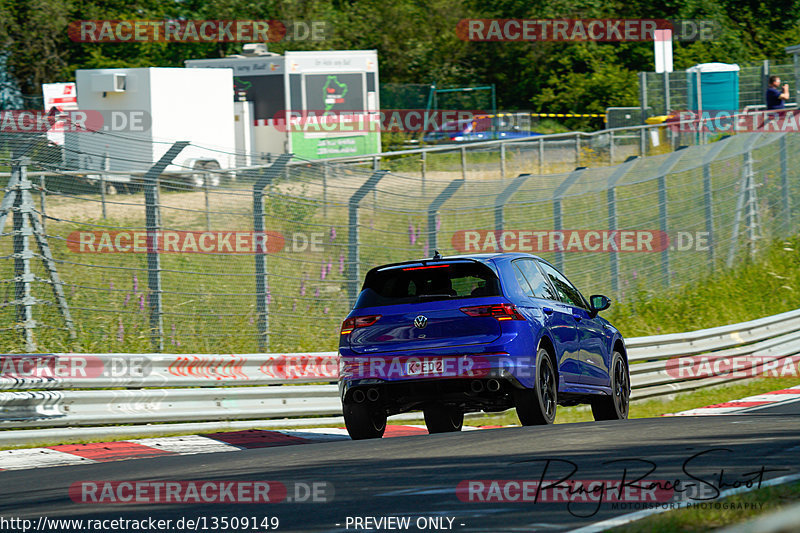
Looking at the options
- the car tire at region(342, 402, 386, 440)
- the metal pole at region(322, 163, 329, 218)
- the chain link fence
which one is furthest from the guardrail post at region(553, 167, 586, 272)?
the car tire at region(342, 402, 386, 440)

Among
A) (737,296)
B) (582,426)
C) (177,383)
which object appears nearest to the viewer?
(582,426)

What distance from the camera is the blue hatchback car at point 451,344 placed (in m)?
9.77

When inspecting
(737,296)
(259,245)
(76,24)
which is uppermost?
(76,24)

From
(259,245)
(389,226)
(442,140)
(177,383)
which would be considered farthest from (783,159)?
(442,140)

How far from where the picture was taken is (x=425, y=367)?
387 inches

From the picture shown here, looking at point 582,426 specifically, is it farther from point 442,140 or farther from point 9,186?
point 442,140

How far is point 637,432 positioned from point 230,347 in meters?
6.30

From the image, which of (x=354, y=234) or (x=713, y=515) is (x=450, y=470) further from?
(x=354, y=234)

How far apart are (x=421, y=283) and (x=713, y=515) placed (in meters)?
5.08

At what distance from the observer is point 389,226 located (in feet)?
51.6

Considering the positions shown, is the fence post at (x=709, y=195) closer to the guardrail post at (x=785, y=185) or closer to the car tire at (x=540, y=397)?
the guardrail post at (x=785, y=185)

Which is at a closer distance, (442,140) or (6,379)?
(6,379)

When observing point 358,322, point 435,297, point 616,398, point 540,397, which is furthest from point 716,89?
point 358,322

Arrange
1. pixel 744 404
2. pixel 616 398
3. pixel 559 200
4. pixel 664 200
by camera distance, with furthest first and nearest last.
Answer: pixel 664 200 < pixel 559 200 < pixel 744 404 < pixel 616 398
